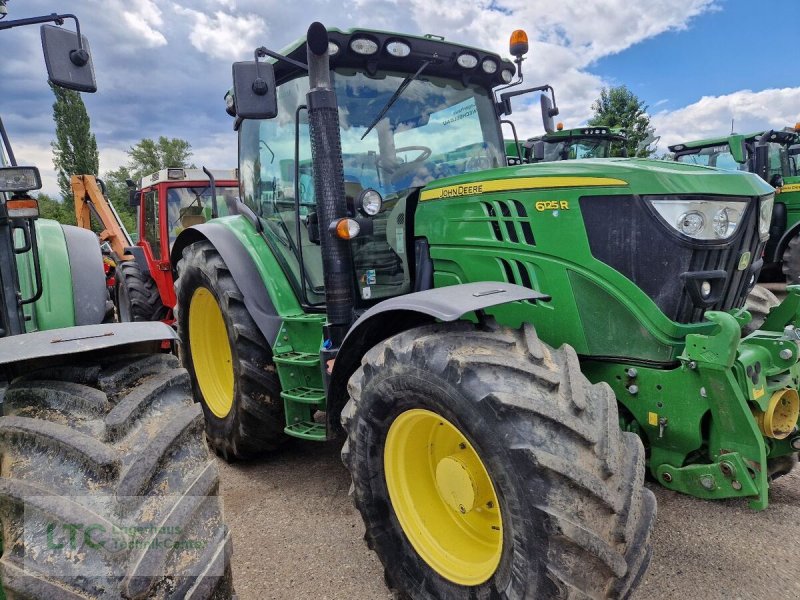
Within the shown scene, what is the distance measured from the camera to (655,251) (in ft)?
7.12

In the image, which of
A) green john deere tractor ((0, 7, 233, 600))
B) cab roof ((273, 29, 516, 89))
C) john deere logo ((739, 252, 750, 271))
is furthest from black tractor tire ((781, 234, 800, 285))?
green john deere tractor ((0, 7, 233, 600))

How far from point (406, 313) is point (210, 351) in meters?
2.14

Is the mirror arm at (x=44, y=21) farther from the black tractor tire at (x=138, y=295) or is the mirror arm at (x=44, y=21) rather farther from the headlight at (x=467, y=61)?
the black tractor tire at (x=138, y=295)

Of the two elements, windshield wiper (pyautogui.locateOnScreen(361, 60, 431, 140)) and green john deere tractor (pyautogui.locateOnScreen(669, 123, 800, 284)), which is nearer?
windshield wiper (pyautogui.locateOnScreen(361, 60, 431, 140))

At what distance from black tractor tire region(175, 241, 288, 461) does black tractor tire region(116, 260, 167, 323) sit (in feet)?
13.7

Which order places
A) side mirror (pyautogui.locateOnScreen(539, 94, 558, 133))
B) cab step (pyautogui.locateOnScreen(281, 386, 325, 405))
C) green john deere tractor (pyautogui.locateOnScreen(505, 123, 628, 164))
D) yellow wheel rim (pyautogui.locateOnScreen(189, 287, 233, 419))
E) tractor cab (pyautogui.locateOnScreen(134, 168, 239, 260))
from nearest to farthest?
cab step (pyautogui.locateOnScreen(281, 386, 325, 405)) < side mirror (pyautogui.locateOnScreen(539, 94, 558, 133)) < yellow wheel rim (pyautogui.locateOnScreen(189, 287, 233, 419)) < tractor cab (pyautogui.locateOnScreen(134, 168, 239, 260)) < green john deere tractor (pyautogui.locateOnScreen(505, 123, 628, 164))

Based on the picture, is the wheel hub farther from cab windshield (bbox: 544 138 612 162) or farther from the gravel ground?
cab windshield (bbox: 544 138 612 162)

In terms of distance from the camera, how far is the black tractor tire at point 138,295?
24.1 feet

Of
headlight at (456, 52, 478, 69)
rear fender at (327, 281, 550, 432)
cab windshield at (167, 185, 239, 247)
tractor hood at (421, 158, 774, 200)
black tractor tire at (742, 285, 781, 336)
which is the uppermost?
cab windshield at (167, 185, 239, 247)

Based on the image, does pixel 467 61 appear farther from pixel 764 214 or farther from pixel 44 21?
pixel 44 21

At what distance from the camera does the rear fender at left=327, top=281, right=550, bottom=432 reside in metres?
2.08

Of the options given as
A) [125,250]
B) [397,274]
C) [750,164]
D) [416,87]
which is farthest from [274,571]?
[750,164]

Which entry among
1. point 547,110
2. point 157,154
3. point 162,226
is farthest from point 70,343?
point 157,154

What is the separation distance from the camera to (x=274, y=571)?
100 inches
